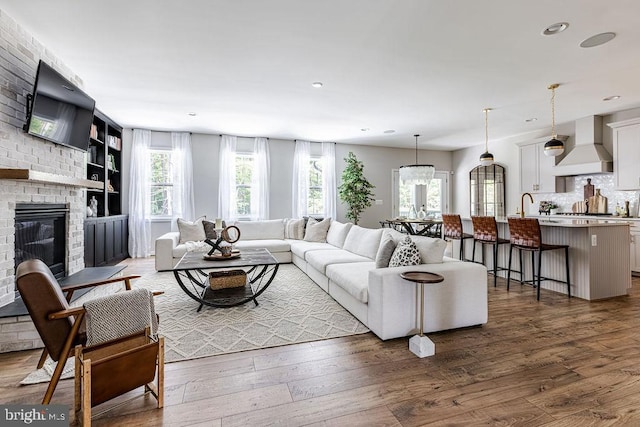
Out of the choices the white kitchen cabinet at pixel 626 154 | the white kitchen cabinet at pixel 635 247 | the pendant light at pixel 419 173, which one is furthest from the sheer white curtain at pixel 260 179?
the white kitchen cabinet at pixel 635 247

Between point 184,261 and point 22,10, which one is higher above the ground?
point 22,10

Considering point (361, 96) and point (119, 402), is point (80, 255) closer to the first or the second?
point (119, 402)

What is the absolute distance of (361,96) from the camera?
176 inches

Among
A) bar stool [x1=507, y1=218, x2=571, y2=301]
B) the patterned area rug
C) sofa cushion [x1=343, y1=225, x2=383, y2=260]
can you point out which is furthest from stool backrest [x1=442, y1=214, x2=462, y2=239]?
the patterned area rug

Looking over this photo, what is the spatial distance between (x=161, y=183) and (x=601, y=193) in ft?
28.4

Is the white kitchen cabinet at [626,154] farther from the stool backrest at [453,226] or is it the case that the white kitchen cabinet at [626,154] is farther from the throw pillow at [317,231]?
the throw pillow at [317,231]

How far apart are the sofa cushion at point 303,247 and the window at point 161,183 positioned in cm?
300

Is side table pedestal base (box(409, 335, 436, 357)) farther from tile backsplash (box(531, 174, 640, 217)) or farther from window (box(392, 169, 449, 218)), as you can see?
window (box(392, 169, 449, 218))

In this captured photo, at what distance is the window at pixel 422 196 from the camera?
8.51m

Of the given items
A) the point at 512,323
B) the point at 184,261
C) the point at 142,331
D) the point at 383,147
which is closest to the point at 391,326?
the point at 512,323

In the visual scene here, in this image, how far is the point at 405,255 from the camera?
286cm

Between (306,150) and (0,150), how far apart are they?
558cm

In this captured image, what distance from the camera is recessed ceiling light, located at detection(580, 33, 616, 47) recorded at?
279 centimetres

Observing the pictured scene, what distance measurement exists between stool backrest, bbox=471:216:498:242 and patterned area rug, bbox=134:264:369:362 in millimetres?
2542
